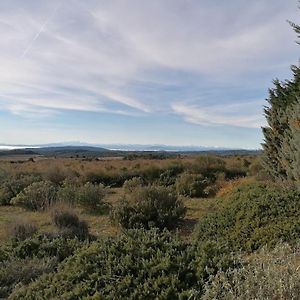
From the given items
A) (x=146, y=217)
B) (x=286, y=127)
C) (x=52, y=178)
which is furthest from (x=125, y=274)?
(x=52, y=178)

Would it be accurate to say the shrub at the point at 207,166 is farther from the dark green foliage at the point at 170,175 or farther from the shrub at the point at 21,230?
the shrub at the point at 21,230

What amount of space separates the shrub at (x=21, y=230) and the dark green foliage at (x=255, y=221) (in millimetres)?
3652

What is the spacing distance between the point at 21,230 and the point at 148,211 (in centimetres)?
338

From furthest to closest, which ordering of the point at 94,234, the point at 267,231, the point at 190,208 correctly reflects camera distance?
1. the point at 190,208
2. the point at 94,234
3. the point at 267,231

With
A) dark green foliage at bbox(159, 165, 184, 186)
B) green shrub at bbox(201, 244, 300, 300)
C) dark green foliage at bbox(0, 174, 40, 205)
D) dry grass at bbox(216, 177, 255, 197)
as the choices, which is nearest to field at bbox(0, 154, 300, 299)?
green shrub at bbox(201, 244, 300, 300)

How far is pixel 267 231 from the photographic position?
25.6ft

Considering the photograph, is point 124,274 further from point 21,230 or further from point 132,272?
point 21,230

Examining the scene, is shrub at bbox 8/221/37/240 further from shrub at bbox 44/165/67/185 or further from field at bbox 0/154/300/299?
shrub at bbox 44/165/67/185

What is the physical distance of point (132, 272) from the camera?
4.77 meters

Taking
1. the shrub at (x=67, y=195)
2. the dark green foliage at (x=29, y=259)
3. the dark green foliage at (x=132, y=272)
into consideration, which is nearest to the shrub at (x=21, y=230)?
the dark green foliage at (x=29, y=259)

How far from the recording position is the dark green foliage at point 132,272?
4.41 m

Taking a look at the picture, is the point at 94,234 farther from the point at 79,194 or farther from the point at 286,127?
the point at 286,127

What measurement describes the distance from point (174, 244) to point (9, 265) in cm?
256

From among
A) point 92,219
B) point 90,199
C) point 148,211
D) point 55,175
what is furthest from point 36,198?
point 55,175
